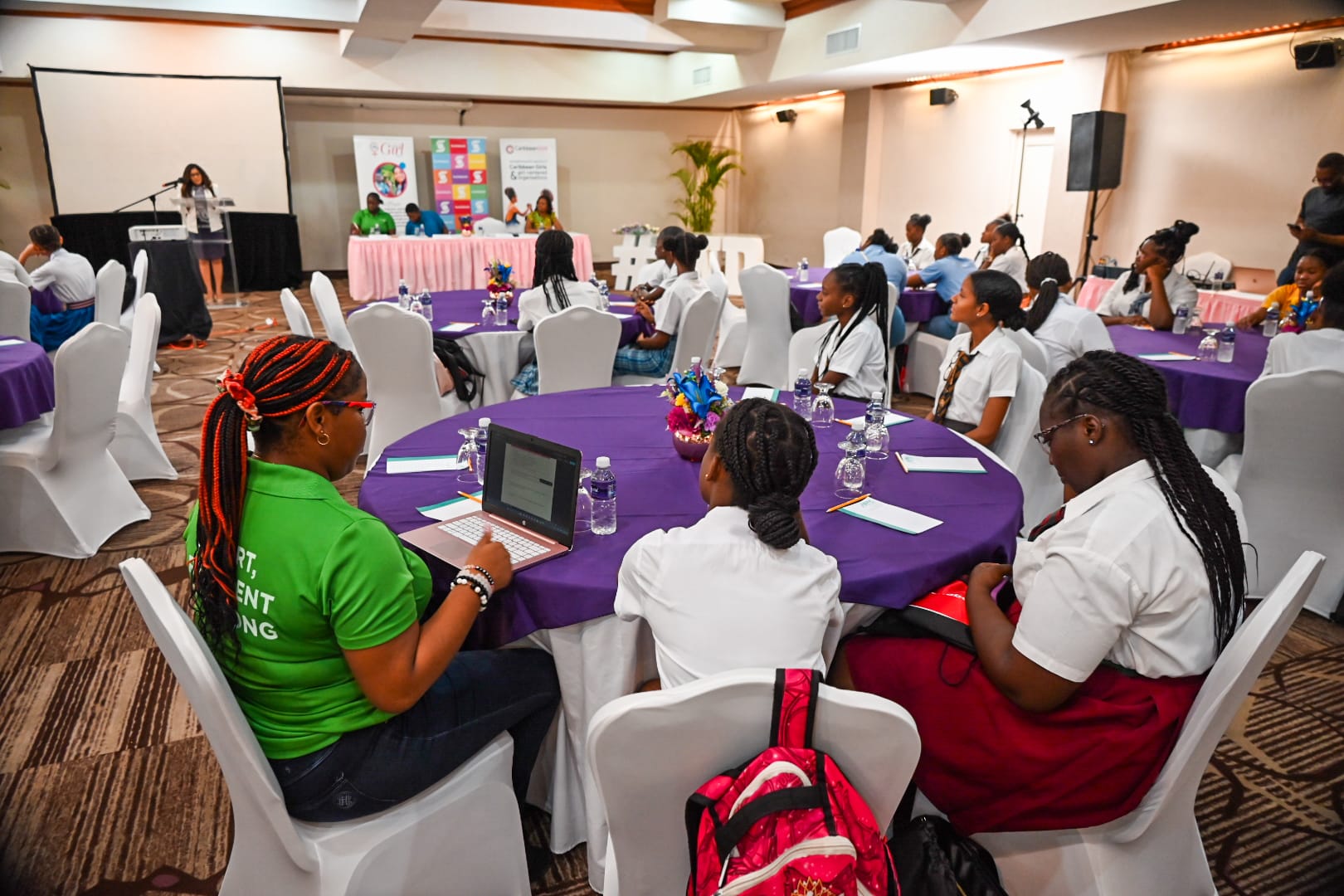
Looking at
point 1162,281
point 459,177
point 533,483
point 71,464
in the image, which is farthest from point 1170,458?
point 459,177

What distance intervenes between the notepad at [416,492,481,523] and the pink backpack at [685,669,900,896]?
1114mm

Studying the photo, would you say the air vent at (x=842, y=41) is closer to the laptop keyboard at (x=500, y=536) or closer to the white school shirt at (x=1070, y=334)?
the white school shirt at (x=1070, y=334)

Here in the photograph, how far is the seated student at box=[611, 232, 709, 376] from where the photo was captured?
4.66 meters

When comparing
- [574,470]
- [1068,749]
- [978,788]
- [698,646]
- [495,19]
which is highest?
[495,19]

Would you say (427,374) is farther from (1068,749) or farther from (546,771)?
(1068,749)

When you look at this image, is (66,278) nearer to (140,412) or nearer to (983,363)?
(140,412)

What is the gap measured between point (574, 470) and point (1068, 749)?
113 centimetres

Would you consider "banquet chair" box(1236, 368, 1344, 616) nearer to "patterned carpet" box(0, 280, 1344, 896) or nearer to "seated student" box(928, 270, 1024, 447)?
"patterned carpet" box(0, 280, 1344, 896)

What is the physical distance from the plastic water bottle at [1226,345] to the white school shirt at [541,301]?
3137 mm

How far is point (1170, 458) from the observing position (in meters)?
1.61

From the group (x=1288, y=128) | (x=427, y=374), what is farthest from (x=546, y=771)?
(x=1288, y=128)

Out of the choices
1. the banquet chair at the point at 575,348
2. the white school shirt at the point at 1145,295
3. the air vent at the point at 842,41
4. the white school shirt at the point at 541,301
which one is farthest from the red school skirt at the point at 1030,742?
the air vent at the point at 842,41

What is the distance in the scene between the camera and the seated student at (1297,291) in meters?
4.46

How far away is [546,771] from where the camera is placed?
2088 mm
